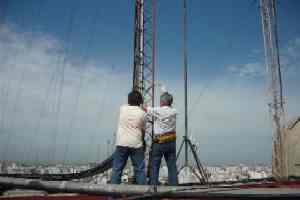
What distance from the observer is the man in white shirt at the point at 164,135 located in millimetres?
4223

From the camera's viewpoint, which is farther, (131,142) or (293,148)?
(293,148)

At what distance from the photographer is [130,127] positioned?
12.2 feet

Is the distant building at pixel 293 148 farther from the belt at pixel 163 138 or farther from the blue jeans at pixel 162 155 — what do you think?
the belt at pixel 163 138

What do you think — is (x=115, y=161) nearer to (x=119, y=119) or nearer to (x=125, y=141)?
(x=125, y=141)

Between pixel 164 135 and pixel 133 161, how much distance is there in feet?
2.34

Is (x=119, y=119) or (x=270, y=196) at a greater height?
(x=119, y=119)

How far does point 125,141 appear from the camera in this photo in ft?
12.1

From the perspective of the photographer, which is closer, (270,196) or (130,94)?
(270,196)

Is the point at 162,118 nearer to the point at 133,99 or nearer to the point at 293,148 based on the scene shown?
the point at 133,99

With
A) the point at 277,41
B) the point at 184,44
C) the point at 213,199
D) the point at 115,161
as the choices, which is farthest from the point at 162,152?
the point at 277,41

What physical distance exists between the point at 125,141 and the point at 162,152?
797 millimetres

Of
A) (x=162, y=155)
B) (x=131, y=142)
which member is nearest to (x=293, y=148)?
(x=162, y=155)

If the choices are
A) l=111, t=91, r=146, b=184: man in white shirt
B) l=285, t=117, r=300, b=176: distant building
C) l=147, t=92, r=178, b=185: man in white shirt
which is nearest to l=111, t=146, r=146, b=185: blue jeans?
l=111, t=91, r=146, b=184: man in white shirt

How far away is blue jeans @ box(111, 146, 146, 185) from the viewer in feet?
12.1
